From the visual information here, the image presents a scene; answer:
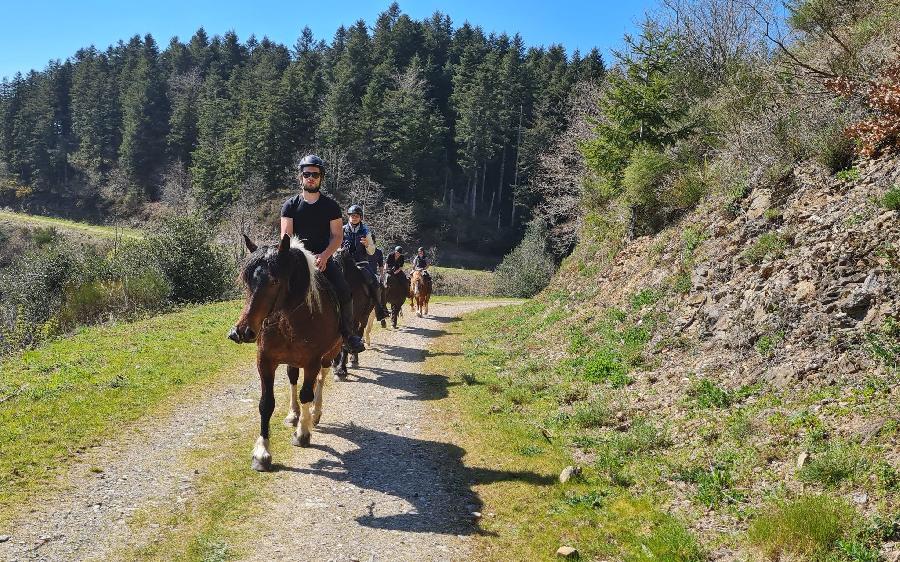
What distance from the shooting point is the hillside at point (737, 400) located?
213 inches

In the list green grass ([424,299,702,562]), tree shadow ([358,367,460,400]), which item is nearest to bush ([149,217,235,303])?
tree shadow ([358,367,460,400])

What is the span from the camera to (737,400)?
7.76 metres

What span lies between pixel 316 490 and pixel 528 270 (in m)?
42.5

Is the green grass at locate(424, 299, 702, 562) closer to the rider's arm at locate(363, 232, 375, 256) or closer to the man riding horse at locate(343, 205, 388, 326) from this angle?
the man riding horse at locate(343, 205, 388, 326)

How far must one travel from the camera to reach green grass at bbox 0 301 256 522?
6965 millimetres

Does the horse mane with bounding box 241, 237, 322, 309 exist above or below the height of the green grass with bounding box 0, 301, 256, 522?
above

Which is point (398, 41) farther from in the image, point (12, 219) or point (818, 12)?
point (818, 12)

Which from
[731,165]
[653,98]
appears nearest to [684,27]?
[653,98]

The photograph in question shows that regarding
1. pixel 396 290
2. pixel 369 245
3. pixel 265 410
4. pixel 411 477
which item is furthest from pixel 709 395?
pixel 396 290

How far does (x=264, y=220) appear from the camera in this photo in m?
60.0

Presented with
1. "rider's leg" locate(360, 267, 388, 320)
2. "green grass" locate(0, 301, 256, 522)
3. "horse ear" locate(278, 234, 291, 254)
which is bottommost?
"green grass" locate(0, 301, 256, 522)

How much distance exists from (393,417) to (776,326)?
6.29m

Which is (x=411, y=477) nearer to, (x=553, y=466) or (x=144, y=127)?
(x=553, y=466)

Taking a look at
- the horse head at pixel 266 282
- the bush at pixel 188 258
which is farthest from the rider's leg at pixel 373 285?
the bush at pixel 188 258
